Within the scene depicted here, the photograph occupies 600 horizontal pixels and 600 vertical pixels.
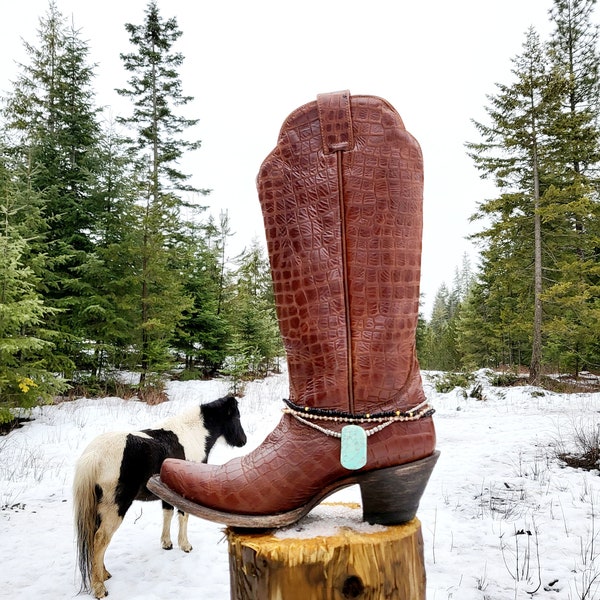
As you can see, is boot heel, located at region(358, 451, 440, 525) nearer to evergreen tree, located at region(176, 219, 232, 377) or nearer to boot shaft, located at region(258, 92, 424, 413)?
boot shaft, located at region(258, 92, 424, 413)

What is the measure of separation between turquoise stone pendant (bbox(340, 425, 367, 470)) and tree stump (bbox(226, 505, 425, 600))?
0.22 meters

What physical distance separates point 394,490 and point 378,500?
0.21ft

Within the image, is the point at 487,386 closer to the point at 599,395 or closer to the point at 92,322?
the point at 599,395

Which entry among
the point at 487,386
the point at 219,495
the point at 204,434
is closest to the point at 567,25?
the point at 487,386

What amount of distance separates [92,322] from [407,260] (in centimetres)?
1066

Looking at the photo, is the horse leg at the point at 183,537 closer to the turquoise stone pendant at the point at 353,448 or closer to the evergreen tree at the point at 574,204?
the turquoise stone pendant at the point at 353,448

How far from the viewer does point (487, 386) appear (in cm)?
1291

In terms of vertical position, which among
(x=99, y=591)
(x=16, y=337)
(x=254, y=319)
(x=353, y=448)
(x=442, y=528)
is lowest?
(x=99, y=591)

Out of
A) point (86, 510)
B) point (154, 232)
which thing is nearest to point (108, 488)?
point (86, 510)

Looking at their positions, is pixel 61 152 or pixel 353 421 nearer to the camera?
pixel 353 421

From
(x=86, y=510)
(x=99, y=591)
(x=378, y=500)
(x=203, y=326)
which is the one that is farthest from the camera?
(x=203, y=326)

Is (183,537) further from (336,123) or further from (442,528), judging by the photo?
(336,123)

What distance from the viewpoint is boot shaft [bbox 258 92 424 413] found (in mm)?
1360

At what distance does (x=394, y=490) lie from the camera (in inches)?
50.8
